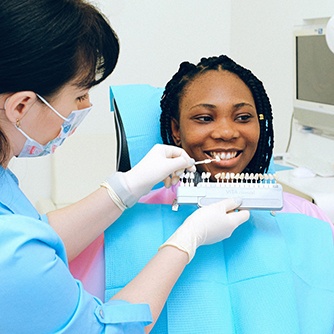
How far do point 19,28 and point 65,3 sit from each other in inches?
4.9

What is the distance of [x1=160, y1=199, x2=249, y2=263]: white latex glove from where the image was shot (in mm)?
1220

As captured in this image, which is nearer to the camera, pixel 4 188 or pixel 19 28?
A: pixel 19 28

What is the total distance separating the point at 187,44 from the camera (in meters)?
3.43

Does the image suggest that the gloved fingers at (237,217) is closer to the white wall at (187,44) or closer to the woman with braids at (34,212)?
the woman with braids at (34,212)

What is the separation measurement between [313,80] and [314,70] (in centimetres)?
5

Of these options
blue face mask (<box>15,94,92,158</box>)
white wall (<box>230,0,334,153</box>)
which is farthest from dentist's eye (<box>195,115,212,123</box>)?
white wall (<box>230,0,334,153</box>)

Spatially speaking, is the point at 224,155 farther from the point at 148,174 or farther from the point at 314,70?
the point at 314,70

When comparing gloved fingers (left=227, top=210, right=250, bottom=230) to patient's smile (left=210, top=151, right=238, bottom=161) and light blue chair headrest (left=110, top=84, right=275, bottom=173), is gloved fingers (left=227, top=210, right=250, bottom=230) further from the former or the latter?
light blue chair headrest (left=110, top=84, right=275, bottom=173)

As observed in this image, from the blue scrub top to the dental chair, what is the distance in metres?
0.30

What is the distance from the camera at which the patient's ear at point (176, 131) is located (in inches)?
63.9

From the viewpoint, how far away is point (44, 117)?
43.9 inches

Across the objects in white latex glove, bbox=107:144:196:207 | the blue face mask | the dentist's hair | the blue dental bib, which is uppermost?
the dentist's hair

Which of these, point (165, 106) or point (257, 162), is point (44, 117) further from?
point (257, 162)

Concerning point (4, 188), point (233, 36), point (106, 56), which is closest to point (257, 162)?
point (106, 56)
